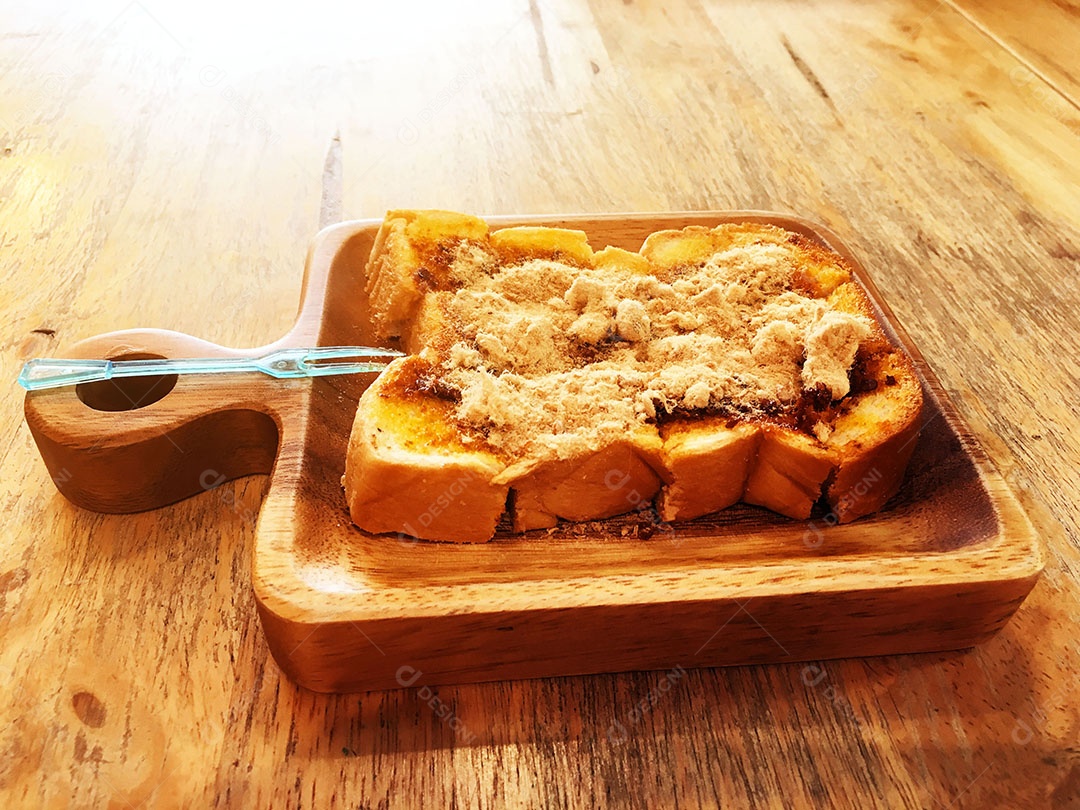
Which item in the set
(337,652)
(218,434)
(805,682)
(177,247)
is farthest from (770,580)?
(177,247)

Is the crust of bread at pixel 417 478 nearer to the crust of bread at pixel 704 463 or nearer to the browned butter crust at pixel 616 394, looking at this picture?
the browned butter crust at pixel 616 394

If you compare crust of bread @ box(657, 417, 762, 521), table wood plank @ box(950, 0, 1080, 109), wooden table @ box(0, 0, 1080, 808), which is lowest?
wooden table @ box(0, 0, 1080, 808)

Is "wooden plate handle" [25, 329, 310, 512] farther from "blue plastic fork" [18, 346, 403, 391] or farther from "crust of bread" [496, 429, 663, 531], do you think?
"crust of bread" [496, 429, 663, 531]

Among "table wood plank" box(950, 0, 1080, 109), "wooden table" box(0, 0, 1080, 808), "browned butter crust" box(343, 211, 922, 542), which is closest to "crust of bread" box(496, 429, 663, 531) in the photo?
"browned butter crust" box(343, 211, 922, 542)

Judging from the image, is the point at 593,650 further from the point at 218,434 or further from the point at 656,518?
the point at 218,434

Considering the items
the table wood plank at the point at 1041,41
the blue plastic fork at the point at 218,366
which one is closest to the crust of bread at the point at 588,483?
the blue plastic fork at the point at 218,366

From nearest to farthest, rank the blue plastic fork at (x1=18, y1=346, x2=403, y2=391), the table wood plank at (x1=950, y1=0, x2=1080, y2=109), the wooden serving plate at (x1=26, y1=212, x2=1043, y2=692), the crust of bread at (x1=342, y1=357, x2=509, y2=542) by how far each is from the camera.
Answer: the wooden serving plate at (x1=26, y1=212, x2=1043, y2=692)
the crust of bread at (x1=342, y1=357, x2=509, y2=542)
the blue plastic fork at (x1=18, y1=346, x2=403, y2=391)
the table wood plank at (x1=950, y1=0, x2=1080, y2=109)
